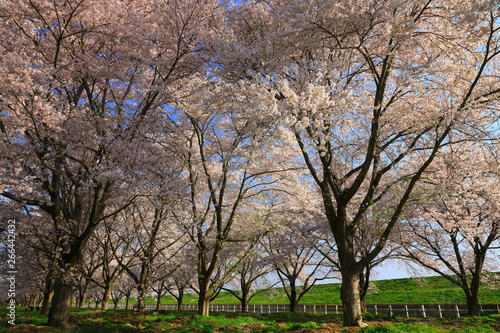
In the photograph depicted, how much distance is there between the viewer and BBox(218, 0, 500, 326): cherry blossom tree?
20.9 ft

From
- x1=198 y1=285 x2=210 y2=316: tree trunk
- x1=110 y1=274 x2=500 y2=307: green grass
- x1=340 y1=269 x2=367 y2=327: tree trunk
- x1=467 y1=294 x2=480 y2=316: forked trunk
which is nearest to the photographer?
x1=340 y1=269 x2=367 y2=327: tree trunk

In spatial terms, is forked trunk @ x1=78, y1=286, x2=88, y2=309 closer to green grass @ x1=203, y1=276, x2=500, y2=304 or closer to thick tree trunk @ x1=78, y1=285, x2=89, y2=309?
thick tree trunk @ x1=78, y1=285, x2=89, y2=309

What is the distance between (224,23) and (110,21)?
326 centimetres

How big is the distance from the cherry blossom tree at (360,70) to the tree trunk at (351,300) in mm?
23

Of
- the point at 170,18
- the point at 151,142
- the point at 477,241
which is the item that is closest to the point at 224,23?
the point at 170,18

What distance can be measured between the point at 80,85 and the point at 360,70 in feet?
29.9

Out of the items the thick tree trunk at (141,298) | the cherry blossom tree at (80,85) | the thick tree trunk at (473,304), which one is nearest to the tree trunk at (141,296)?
the thick tree trunk at (141,298)

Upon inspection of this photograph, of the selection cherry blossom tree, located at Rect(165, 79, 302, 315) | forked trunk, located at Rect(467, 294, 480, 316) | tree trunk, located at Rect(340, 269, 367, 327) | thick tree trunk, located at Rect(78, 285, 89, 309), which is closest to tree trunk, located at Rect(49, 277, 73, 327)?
cherry blossom tree, located at Rect(165, 79, 302, 315)

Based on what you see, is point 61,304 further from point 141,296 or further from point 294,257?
point 294,257

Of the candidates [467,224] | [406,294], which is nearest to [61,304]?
[467,224]

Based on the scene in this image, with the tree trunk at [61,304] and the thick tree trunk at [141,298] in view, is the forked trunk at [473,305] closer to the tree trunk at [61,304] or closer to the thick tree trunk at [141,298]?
the thick tree trunk at [141,298]

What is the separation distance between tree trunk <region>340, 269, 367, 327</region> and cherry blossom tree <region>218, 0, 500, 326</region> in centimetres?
2

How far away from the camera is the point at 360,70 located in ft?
30.0

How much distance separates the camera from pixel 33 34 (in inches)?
354
